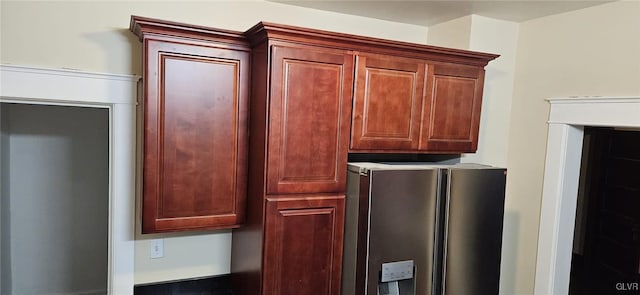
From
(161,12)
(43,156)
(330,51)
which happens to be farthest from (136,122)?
(43,156)

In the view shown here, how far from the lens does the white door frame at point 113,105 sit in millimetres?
1942

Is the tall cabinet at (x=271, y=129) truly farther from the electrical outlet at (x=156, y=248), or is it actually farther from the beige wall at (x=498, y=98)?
the beige wall at (x=498, y=98)

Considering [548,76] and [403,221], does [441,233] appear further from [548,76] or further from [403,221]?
[548,76]

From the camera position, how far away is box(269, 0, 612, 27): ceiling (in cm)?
232

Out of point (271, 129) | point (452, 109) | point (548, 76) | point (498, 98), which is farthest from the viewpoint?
point (498, 98)

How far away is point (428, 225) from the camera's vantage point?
2.12 meters

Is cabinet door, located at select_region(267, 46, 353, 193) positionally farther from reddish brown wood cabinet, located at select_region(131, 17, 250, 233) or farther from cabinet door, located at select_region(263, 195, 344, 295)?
reddish brown wood cabinet, located at select_region(131, 17, 250, 233)

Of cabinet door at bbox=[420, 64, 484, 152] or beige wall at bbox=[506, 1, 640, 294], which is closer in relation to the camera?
beige wall at bbox=[506, 1, 640, 294]

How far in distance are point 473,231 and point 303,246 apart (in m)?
0.89

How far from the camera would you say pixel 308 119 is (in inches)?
79.0

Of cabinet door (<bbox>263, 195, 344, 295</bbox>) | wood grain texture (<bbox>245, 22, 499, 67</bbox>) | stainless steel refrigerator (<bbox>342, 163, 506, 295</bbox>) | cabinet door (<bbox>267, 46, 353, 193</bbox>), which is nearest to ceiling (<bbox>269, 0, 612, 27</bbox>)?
wood grain texture (<bbox>245, 22, 499, 67</bbox>)

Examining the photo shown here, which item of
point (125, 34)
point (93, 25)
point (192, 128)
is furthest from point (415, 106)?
point (93, 25)

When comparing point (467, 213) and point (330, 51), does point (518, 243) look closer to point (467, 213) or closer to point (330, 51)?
point (467, 213)

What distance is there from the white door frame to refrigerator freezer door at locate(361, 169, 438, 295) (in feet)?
4.05
